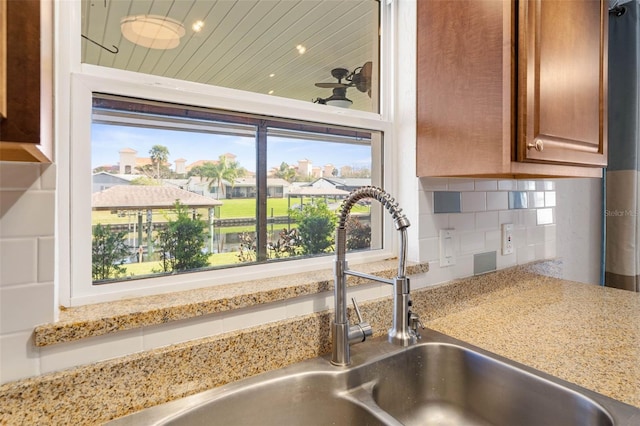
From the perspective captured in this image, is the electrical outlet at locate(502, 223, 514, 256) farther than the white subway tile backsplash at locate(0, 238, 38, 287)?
Yes

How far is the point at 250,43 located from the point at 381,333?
958 mm

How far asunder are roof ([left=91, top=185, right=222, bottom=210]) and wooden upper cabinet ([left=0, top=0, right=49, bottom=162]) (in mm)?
474

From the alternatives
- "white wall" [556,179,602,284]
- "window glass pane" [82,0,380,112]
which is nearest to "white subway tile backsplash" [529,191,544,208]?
"white wall" [556,179,602,284]

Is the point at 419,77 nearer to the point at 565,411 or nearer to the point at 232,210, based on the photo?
the point at 232,210

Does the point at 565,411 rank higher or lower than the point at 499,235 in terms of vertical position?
lower

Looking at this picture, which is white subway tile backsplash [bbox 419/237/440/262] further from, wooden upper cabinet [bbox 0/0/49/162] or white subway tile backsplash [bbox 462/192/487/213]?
wooden upper cabinet [bbox 0/0/49/162]

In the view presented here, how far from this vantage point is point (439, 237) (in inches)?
48.6

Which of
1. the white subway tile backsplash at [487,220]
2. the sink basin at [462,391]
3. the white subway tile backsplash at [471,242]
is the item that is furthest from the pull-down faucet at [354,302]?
the white subway tile backsplash at [487,220]

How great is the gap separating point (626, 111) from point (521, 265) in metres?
1.23

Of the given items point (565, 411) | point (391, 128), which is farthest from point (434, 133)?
point (565, 411)

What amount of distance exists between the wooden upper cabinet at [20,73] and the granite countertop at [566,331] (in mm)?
1059

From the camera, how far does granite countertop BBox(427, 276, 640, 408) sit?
81 cm

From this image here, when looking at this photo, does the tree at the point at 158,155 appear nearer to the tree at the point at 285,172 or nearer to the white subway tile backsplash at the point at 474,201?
the tree at the point at 285,172

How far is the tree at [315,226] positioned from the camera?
1143 millimetres
